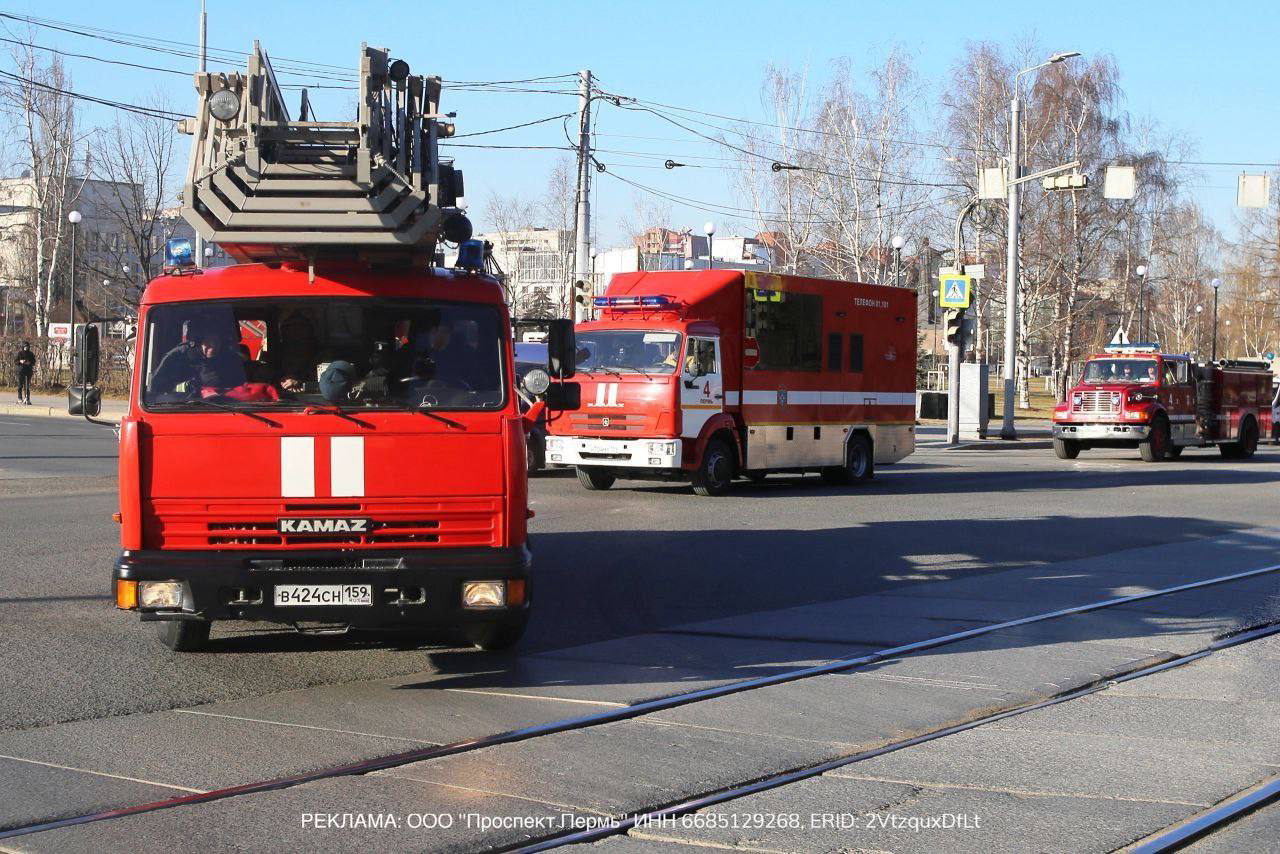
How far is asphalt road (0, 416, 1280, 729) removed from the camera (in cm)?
828

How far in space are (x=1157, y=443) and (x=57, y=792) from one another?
28646mm

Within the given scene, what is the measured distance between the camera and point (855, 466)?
23328mm

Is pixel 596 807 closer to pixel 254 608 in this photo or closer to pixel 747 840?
pixel 747 840

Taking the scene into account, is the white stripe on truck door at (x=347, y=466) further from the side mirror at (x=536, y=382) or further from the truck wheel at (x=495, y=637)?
the truck wheel at (x=495, y=637)

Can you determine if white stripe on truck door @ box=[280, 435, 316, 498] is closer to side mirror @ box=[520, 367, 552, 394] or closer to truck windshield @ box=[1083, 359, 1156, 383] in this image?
side mirror @ box=[520, 367, 552, 394]

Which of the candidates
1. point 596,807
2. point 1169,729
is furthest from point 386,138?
point 1169,729

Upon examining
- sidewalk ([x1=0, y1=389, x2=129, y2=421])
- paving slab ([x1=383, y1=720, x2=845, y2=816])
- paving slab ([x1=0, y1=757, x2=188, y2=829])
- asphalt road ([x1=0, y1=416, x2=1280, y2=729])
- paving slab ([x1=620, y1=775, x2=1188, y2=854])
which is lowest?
paving slab ([x1=620, y1=775, x2=1188, y2=854])

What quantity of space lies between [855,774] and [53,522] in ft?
37.3

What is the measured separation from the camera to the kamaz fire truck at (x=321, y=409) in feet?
24.7

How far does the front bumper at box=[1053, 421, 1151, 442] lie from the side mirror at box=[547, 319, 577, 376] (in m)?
23.8

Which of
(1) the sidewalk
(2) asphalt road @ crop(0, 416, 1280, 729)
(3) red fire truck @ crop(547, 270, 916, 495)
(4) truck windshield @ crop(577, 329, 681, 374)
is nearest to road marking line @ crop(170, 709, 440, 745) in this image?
(2) asphalt road @ crop(0, 416, 1280, 729)

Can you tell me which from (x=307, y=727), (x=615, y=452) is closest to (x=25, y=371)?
(x=615, y=452)

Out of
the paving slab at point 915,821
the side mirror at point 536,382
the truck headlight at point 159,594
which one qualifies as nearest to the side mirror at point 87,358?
the truck headlight at point 159,594

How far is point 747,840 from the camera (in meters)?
5.29
